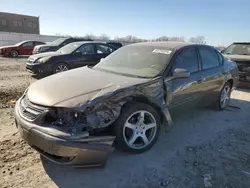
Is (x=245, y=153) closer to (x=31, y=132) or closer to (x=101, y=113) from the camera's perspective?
(x=101, y=113)

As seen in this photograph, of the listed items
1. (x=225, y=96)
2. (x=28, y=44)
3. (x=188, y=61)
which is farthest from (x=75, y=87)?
(x=28, y=44)

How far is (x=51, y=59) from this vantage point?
29.6 feet

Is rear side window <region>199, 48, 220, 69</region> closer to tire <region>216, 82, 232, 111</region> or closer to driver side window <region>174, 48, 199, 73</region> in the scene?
driver side window <region>174, 48, 199, 73</region>

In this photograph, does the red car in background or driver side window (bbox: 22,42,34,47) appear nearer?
the red car in background

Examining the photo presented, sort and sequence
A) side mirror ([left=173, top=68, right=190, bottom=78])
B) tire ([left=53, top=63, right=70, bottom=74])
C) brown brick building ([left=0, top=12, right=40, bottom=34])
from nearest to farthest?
side mirror ([left=173, top=68, right=190, bottom=78]) < tire ([left=53, top=63, right=70, bottom=74]) < brown brick building ([left=0, top=12, right=40, bottom=34])

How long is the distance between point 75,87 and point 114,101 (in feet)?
2.02

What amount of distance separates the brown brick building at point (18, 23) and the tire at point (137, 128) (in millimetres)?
50963

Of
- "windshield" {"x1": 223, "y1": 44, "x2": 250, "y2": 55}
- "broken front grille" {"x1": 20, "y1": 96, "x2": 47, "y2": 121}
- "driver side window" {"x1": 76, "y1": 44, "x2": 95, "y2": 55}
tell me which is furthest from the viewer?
"driver side window" {"x1": 76, "y1": 44, "x2": 95, "y2": 55}

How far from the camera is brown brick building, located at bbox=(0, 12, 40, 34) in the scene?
46688 mm

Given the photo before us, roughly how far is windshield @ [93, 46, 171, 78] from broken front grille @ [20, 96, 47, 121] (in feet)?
5.10

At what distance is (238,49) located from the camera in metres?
9.52

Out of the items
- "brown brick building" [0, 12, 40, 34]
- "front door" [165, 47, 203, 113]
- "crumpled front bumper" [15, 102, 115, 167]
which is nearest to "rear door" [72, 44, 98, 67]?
"front door" [165, 47, 203, 113]

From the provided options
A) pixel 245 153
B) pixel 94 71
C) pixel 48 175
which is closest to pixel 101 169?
pixel 48 175

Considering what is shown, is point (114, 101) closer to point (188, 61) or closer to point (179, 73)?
point (179, 73)
